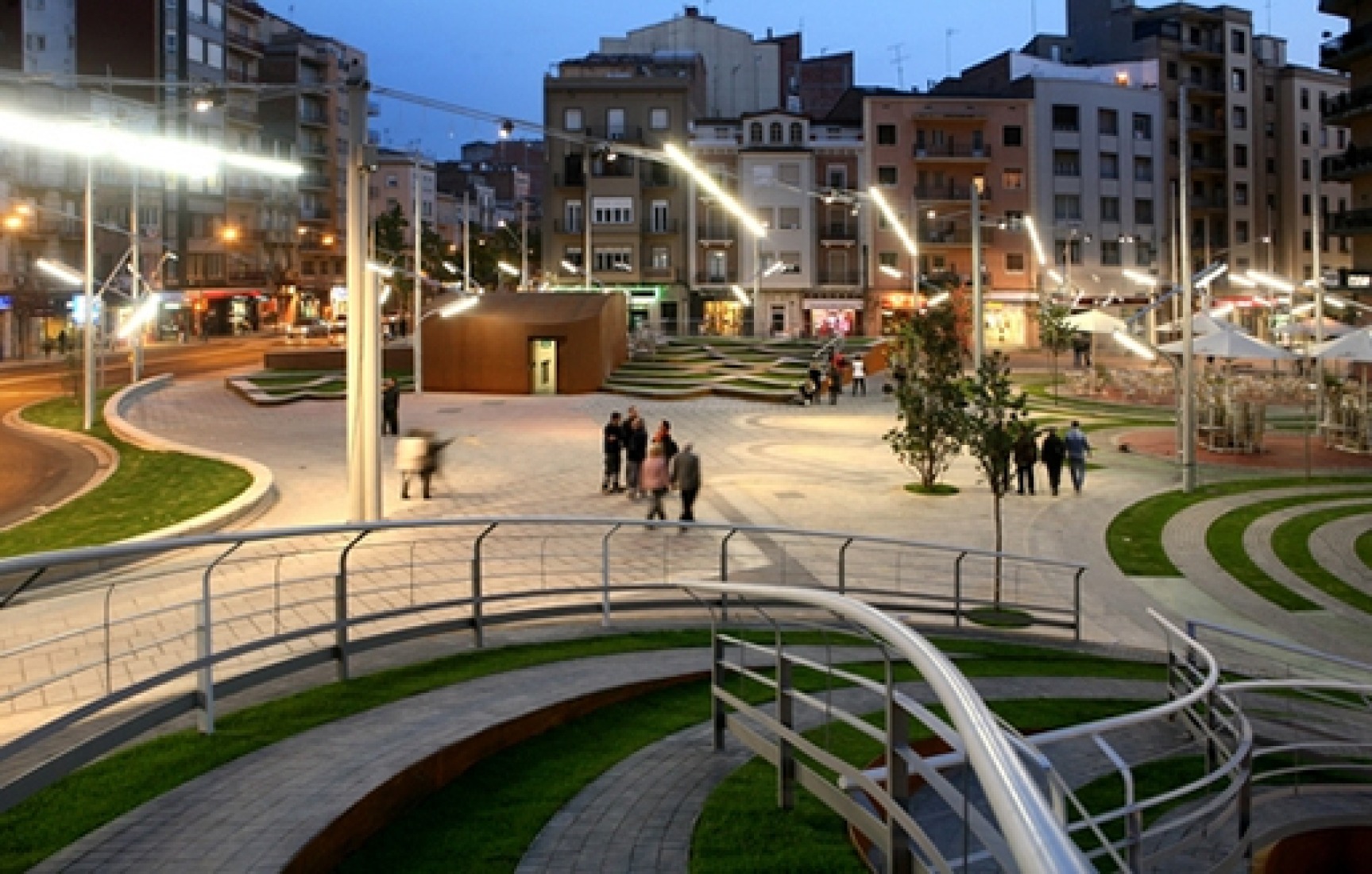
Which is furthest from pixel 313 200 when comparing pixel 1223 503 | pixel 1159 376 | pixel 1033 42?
pixel 1223 503

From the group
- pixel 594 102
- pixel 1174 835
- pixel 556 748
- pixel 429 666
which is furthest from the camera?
pixel 594 102

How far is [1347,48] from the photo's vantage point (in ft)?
197

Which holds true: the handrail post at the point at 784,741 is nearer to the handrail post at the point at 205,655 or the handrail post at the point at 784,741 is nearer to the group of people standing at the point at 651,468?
the handrail post at the point at 205,655

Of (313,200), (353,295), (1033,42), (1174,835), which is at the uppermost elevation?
(1033,42)

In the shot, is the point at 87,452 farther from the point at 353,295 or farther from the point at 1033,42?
the point at 1033,42

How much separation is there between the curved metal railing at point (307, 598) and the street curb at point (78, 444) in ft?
25.7

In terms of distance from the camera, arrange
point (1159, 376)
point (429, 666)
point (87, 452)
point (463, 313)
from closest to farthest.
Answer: point (429, 666), point (87, 452), point (463, 313), point (1159, 376)

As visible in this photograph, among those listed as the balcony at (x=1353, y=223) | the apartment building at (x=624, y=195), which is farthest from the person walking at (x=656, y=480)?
the apartment building at (x=624, y=195)

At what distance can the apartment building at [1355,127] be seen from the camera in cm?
5866

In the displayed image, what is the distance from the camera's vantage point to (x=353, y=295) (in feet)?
55.4

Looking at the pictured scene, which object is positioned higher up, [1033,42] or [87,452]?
[1033,42]

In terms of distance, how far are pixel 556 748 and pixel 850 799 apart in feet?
9.14

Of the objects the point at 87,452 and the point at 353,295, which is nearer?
the point at 353,295

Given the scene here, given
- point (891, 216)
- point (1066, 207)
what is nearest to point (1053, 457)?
point (891, 216)
